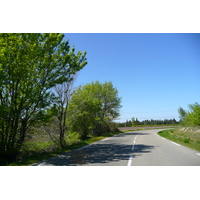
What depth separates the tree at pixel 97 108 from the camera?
21.1 m

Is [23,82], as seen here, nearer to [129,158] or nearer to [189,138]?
[129,158]

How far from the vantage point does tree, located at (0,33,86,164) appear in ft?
25.4

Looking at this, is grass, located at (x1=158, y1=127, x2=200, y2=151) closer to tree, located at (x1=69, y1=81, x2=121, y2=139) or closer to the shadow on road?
the shadow on road

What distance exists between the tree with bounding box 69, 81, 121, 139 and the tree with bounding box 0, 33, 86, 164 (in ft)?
29.8

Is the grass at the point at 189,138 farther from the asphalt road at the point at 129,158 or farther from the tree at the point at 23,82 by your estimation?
the tree at the point at 23,82

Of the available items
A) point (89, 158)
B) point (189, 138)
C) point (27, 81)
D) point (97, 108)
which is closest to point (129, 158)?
point (89, 158)

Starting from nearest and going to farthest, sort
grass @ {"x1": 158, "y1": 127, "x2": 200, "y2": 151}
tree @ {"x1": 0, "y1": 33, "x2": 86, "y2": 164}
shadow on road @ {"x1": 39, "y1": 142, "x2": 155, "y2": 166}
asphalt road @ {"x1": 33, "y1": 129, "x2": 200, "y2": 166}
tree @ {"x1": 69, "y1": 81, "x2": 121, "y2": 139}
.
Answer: asphalt road @ {"x1": 33, "y1": 129, "x2": 200, "y2": 166}
shadow on road @ {"x1": 39, "y1": 142, "x2": 155, "y2": 166}
tree @ {"x1": 0, "y1": 33, "x2": 86, "y2": 164}
grass @ {"x1": 158, "y1": 127, "x2": 200, "y2": 151}
tree @ {"x1": 69, "y1": 81, "x2": 121, "y2": 139}

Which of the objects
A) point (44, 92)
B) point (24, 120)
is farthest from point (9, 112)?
point (44, 92)

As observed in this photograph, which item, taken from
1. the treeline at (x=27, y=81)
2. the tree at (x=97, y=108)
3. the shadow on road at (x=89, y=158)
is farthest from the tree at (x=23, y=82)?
the tree at (x=97, y=108)

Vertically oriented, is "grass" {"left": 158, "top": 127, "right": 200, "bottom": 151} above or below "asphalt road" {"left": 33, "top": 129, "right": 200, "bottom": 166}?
below

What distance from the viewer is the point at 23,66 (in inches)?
309

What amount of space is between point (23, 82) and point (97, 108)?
1686 cm

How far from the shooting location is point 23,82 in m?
8.66

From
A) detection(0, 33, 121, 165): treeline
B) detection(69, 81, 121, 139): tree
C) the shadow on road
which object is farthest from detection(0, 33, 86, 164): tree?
detection(69, 81, 121, 139): tree
